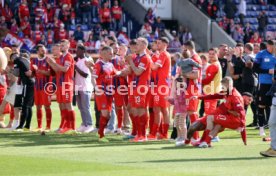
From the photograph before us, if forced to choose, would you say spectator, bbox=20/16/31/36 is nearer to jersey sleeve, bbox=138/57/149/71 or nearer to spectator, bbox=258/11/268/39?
spectator, bbox=258/11/268/39

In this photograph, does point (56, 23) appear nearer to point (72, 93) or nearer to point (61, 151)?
point (72, 93)

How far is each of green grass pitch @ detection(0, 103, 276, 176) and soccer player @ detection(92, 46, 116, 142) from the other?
0.62 m

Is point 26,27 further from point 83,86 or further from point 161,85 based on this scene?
point 161,85

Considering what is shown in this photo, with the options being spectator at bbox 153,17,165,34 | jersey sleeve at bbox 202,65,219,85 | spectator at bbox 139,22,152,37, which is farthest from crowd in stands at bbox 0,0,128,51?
jersey sleeve at bbox 202,65,219,85

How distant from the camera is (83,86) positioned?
2408cm

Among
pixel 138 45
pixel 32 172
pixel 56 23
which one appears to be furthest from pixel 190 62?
pixel 56 23

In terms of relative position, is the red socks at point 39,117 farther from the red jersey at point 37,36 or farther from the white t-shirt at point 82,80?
the red jersey at point 37,36

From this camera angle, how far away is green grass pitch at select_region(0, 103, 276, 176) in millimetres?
15594

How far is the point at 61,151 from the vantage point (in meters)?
18.7

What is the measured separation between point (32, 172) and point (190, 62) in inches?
233

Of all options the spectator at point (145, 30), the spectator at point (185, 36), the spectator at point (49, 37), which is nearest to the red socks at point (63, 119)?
the spectator at point (49, 37)

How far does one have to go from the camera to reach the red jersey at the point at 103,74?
2147 cm

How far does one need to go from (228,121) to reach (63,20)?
23157 millimetres

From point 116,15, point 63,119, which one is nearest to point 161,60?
point 63,119
